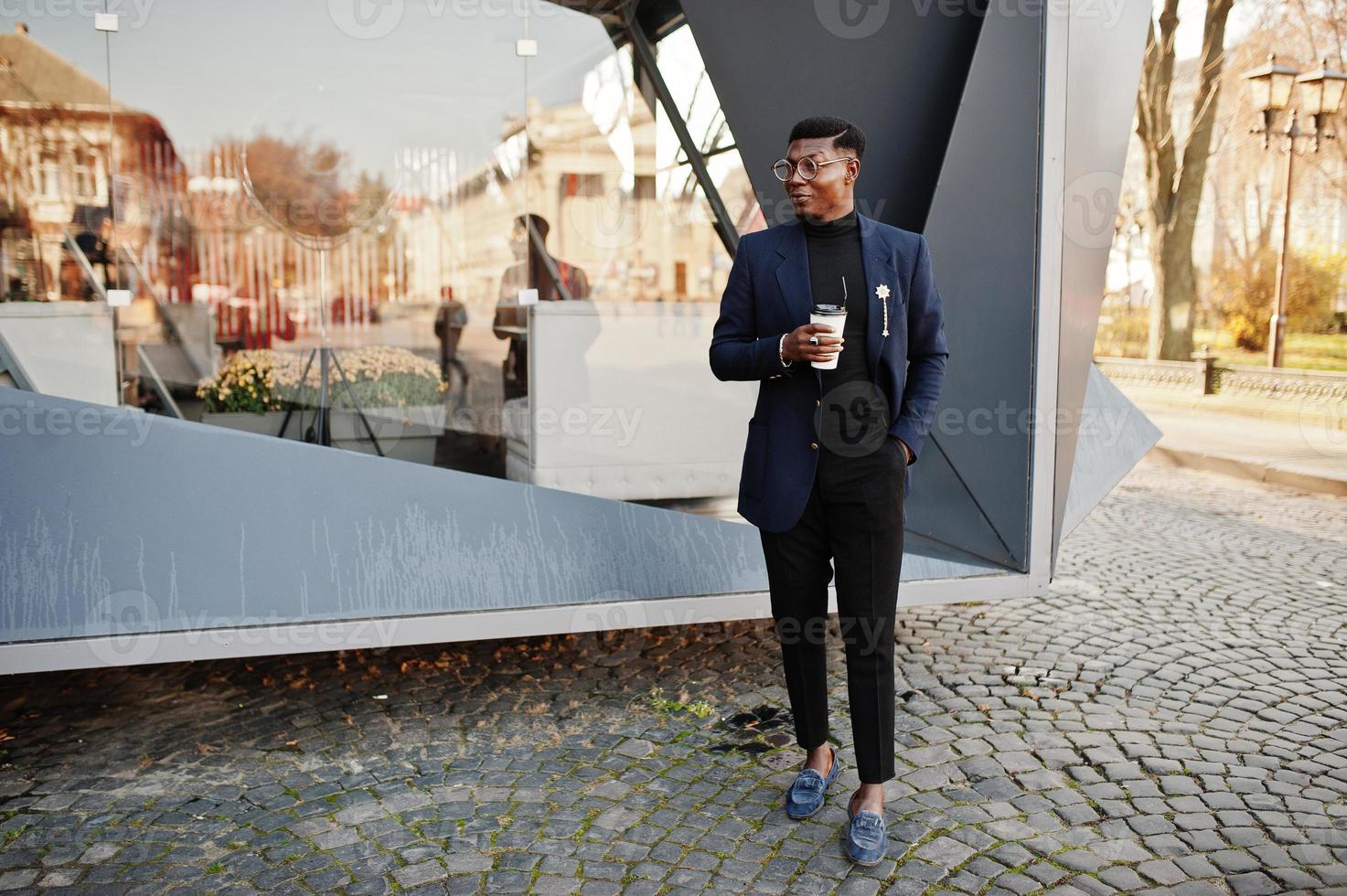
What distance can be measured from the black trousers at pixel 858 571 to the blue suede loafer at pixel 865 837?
0.10 m

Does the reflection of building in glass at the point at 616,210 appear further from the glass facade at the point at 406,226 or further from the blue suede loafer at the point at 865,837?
the blue suede loafer at the point at 865,837

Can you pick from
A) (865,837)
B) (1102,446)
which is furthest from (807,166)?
(1102,446)

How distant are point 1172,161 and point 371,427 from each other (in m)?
13.6

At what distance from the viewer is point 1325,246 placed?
19.0 meters

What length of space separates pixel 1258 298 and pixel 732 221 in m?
15.6

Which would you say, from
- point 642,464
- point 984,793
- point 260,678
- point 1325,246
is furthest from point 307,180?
point 1325,246

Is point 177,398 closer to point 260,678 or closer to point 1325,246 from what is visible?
point 260,678

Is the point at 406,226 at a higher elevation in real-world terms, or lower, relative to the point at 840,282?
higher

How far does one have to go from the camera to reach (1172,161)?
51.9 feet

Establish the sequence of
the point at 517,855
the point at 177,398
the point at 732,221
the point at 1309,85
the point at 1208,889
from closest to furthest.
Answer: the point at 1208,889 → the point at 517,855 → the point at 732,221 → the point at 177,398 → the point at 1309,85

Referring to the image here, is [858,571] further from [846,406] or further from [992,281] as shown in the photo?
[992,281]

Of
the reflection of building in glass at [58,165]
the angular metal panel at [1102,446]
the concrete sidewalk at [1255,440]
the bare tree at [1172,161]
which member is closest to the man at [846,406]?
the angular metal panel at [1102,446]

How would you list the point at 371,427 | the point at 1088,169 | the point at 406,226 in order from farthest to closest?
1. the point at 406,226
2. the point at 371,427
3. the point at 1088,169

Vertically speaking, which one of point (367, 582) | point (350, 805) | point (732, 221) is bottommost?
point (350, 805)
